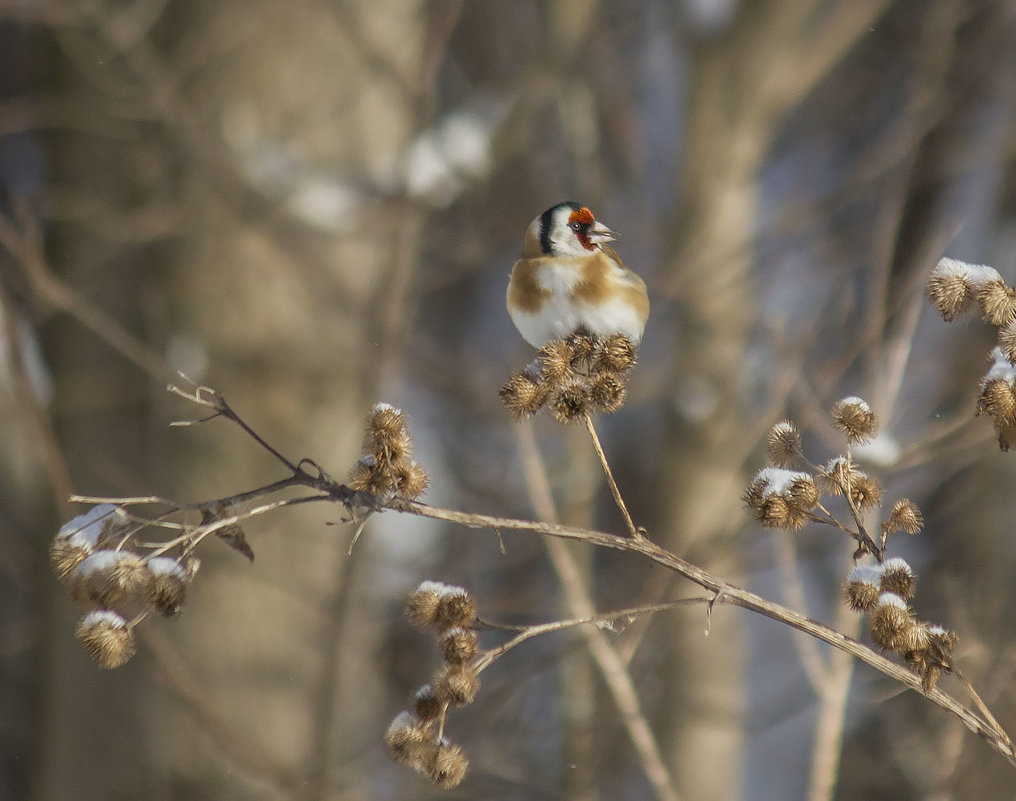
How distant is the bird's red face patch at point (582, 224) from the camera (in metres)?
1.98

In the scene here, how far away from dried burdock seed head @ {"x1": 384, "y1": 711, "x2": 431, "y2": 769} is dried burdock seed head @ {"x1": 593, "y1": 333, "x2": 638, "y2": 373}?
0.53 metres

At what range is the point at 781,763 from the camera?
6.73 meters

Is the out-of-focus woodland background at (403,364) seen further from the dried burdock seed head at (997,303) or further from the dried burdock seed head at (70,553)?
the dried burdock seed head at (70,553)

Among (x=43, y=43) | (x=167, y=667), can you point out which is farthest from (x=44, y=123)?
(x=167, y=667)

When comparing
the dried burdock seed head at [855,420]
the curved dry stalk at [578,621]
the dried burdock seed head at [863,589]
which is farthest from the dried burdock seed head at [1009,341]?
the curved dry stalk at [578,621]

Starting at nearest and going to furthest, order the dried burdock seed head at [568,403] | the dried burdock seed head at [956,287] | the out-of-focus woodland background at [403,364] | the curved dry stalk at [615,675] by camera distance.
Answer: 1. the dried burdock seed head at [956,287]
2. the dried burdock seed head at [568,403]
3. the curved dry stalk at [615,675]
4. the out-of-focus woodland background at [403,364]

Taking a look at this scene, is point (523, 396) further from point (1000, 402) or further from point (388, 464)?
point (1000, 402)

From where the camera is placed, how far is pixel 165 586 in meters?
1.11

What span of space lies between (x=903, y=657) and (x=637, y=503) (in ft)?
15.9

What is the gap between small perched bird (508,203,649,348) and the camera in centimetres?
191

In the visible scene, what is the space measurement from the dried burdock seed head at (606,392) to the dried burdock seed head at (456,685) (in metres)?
0.39

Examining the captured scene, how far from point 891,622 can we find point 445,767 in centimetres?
51

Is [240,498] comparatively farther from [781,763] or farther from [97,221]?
[781,763]

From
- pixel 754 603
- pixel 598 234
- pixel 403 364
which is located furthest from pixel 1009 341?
pixel 403 364
